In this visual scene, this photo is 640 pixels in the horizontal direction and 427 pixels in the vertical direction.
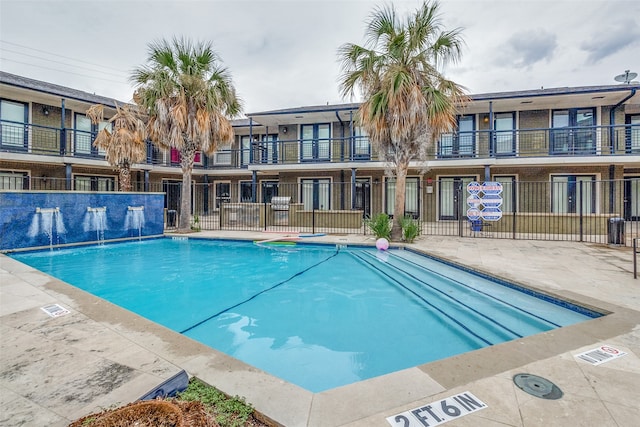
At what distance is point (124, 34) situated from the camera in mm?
15977


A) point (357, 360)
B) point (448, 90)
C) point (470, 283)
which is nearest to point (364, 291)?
point (470, 283)

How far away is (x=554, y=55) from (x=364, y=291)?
82.7 ft

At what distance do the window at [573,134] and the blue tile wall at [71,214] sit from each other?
17.4m

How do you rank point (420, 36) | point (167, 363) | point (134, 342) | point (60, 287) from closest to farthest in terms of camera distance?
1. point (167, 363)
2. point (134, 342)
3. point (60, 287)
4. point (420, 36)

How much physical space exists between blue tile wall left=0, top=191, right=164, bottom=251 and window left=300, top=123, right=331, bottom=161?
834cm

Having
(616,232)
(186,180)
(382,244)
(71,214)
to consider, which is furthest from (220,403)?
(186,180)

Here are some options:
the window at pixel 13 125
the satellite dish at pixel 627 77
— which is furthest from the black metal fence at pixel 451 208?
the satellite dish at pixel 627 77

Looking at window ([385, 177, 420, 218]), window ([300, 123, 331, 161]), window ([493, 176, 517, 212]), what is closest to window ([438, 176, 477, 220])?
window ([385, 177, 420, 218])

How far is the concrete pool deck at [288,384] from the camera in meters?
1.98

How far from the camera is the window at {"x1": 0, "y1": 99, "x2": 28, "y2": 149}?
14.0m

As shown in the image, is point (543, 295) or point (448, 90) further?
point (448, 90)

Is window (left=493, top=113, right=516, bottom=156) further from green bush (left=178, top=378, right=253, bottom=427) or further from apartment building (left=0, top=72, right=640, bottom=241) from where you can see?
green bush (left=178, top=378, right=253, bottom=427)

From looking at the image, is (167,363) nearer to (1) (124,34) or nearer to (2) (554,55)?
(1) (124,34)

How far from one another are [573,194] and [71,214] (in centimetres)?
2087
